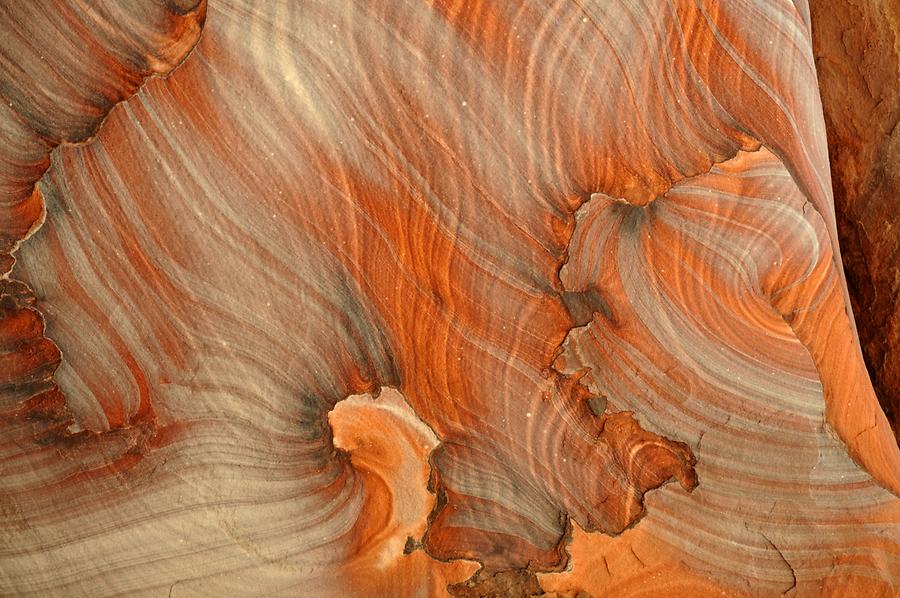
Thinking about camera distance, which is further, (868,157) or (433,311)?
(868,157)

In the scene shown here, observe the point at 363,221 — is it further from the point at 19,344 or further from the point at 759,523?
the point at 759,523

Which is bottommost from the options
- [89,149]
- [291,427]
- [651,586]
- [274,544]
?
[651,586]

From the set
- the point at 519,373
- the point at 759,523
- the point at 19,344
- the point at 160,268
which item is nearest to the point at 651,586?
the point at 759,523

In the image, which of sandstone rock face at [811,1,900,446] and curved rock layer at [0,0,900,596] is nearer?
curved rock layer at [0,0,900,596]

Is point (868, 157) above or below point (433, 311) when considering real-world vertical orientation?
below
